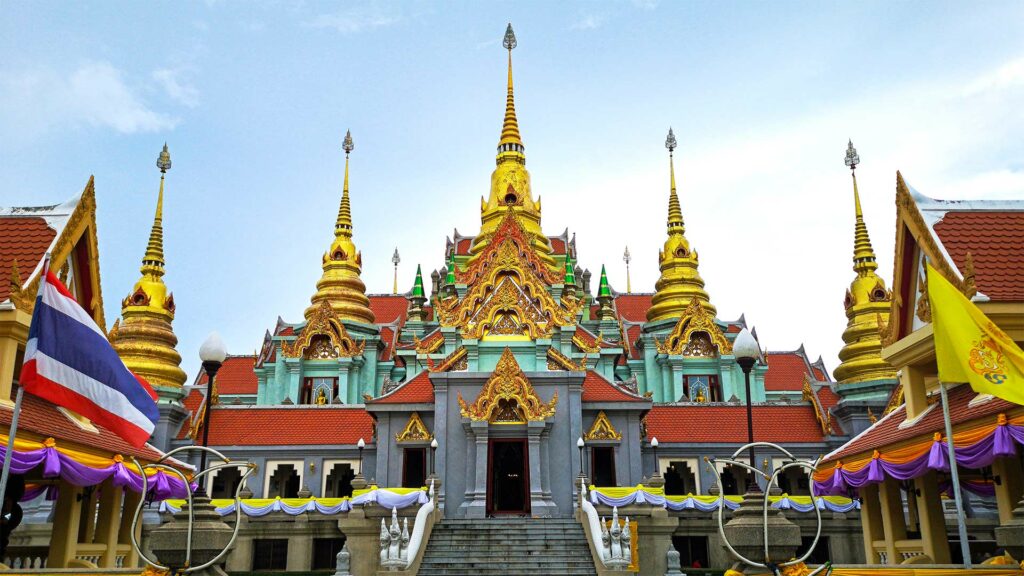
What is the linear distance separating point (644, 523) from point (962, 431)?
9828 millimetres

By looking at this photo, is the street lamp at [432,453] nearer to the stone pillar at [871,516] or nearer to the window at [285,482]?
Result: the window at [285,482]

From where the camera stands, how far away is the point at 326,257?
51.2m

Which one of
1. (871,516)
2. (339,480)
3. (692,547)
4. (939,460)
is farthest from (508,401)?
(939,460)

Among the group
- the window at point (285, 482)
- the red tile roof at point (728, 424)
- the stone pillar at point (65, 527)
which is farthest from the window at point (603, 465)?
the stone pillar at point (65, 527)

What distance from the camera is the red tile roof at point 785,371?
49.4m

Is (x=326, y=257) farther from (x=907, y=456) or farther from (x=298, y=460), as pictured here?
(x=907, y=456)

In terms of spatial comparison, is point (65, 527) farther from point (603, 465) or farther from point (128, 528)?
point (603, 465)

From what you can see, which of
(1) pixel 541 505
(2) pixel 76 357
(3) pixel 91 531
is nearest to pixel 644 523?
(1) pixel 541 505

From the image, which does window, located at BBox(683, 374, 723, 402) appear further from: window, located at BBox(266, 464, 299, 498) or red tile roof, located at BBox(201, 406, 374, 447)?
window, located at BBox(266, 464, 299, 498)

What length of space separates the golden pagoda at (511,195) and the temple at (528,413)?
0.26 metres

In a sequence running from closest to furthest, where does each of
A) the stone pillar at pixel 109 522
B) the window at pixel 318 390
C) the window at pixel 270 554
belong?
1. the stone pillar at pixel 109 522
2. the window at pixel 270 554
3. the window at pixel 318 390

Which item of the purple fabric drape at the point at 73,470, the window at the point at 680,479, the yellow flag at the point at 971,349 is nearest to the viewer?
the yellow flag at the point at 971,349

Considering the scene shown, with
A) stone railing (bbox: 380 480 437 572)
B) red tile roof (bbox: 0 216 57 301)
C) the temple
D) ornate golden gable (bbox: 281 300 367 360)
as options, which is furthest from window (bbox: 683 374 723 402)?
red tile roof (bbox: 0 216 57 301)

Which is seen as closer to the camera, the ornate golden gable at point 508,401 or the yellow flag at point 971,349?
the yellow flag at point 971,349
